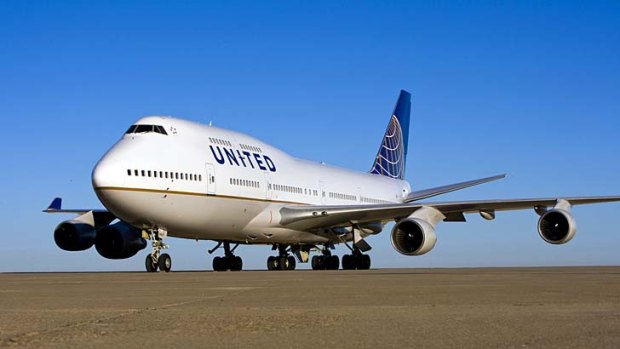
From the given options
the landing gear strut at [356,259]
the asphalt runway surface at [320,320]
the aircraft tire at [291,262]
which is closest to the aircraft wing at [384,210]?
the landing gear strut at [356,259]

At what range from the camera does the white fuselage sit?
70.0ft

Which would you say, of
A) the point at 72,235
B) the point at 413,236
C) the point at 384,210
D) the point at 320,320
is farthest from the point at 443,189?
the point at 320,320

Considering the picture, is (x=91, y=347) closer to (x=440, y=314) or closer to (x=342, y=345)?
(x=342, y=345)

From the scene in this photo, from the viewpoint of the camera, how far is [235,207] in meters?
24.6

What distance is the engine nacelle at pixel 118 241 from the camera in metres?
25.3

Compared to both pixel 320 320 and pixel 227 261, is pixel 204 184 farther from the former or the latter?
pixel 320 320

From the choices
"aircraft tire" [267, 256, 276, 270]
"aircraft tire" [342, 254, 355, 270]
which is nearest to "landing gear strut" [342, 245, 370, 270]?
"aircraft tire" [342, 254, 355, 270]

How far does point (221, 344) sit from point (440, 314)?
255cm

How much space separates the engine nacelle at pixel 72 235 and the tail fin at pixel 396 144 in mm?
16417

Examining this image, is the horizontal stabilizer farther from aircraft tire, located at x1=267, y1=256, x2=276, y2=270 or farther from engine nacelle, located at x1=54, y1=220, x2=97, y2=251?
engine nacelle, located at x1=54, y1=220, x2=97, y2=251

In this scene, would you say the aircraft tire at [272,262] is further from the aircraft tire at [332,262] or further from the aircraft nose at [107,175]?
the aircraft nose at [107,175]

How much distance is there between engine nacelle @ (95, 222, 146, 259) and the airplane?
0.10ft

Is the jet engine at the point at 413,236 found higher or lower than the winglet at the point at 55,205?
lower

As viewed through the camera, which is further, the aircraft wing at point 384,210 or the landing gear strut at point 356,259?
the landing gear strut at point 356,259
